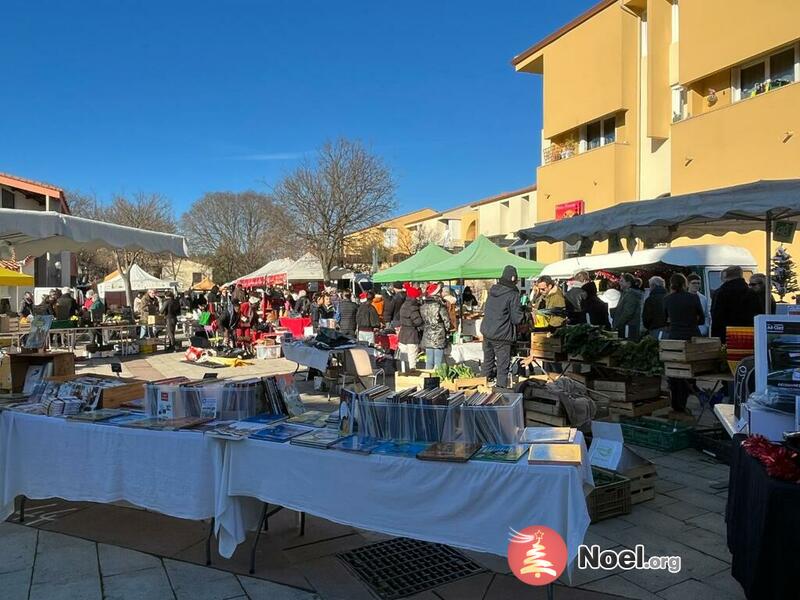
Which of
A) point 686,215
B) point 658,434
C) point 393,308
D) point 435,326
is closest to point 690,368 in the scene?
point 658,434

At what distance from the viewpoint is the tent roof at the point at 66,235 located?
5.71 m

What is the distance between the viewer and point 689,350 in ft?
18.8

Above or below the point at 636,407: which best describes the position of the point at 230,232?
above

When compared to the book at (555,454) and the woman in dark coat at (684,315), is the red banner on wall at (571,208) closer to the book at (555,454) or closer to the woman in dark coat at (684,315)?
the woman in dark coat at (684,315)

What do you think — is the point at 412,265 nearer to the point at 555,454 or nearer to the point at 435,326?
the point at 435,326

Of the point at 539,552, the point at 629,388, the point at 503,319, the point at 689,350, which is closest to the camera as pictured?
the point at 539,552

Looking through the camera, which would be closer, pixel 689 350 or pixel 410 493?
pixel 410 493

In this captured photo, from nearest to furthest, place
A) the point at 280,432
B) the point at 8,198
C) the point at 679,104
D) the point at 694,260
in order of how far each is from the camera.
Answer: the point at 280,432
the point at 694,260
the point at 679,104
the point at 8,198

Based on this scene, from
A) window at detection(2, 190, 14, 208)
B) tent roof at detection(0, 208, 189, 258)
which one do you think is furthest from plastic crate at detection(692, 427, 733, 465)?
window at detection(2, 190, 14, 208)

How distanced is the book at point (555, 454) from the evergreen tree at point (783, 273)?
11.6m

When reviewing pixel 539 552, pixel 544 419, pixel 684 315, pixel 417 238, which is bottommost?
pixel 539 552

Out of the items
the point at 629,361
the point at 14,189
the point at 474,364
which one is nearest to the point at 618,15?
the point at 474,364

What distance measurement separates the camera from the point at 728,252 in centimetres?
1265

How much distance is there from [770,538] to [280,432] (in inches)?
96.3
